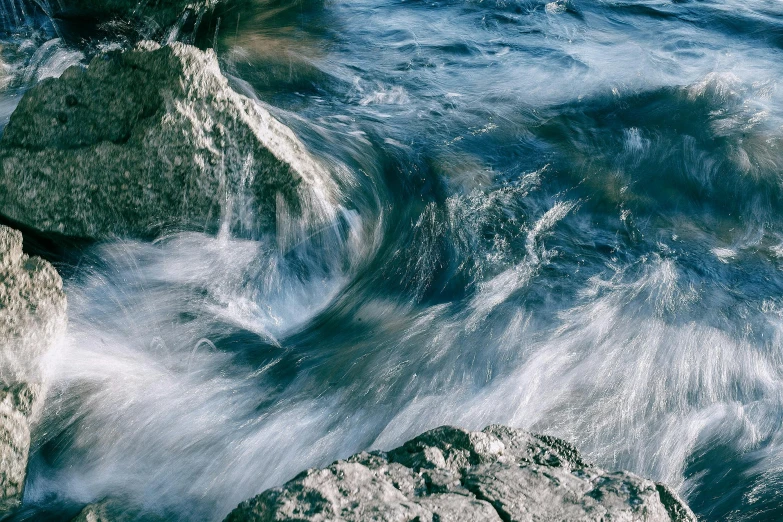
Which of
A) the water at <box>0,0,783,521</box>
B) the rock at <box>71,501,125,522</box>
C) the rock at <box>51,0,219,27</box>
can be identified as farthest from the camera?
the rock at <box>51,0,219,27</box>

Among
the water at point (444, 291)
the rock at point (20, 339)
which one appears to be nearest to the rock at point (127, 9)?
the water at point (444, 291)

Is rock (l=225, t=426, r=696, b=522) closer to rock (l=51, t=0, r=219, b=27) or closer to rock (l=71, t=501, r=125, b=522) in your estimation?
rock (l=71, t=501, r=125, b=522)

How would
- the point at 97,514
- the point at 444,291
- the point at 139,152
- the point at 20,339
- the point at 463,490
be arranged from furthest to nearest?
the point at 444,291, the point at 139,152, the point at 20,339, the point at 97,514, the point at 463,490

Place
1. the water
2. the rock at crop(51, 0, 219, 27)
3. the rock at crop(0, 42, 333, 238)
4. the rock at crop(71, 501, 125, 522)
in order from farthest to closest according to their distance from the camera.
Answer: the rock at crop(51, 0, 219, 27) → the rock at crop(0, 42, 333, 238) → the water → the rock at crop(71, 501, 125, 522)

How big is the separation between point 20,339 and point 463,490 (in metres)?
2.22

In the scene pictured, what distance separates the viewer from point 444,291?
14.2 ft

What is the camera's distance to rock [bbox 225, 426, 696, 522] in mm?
2213


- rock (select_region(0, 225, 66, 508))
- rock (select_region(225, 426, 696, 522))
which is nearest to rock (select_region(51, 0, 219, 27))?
rock (select_region(0, 225, 66, 508))

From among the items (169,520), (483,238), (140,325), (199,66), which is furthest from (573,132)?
(169,520)

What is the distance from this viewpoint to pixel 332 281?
427 cm

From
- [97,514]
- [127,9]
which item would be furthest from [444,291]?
[127,9]

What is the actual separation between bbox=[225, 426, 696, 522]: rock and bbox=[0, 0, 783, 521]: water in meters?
0.81

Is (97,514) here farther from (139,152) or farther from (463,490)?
(139,152)

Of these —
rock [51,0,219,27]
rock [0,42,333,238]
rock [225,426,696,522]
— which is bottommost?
rock [225,426,696,522]
